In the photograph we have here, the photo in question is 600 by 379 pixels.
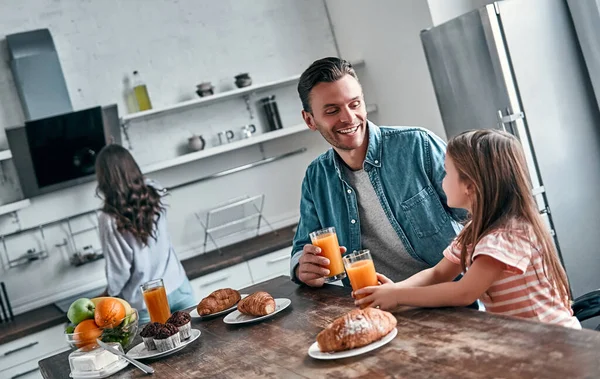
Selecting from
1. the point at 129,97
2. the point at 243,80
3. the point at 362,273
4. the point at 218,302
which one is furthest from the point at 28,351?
the point at 362,273

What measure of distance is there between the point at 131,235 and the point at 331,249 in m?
1.73

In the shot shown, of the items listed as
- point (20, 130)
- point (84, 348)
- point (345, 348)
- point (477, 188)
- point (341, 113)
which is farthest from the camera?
point (20, 130)

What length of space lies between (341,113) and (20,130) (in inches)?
106

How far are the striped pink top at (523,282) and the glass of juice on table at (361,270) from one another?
0.32 metres

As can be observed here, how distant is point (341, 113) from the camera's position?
244cm

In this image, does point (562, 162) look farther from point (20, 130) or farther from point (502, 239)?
point (20, 130)

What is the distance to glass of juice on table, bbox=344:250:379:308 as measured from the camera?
2096mm

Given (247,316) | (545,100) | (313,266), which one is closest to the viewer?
(247,316)

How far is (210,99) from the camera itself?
16.3ft

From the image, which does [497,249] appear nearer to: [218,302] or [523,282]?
[523,282]

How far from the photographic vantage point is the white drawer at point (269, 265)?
15.3 ft

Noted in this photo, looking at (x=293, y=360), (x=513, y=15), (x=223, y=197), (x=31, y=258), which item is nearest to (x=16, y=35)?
(x=31, y=258)

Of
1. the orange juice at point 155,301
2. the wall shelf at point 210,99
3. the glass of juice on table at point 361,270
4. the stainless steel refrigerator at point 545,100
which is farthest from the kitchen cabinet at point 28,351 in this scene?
the stainless steel refrigerator at point 545,100

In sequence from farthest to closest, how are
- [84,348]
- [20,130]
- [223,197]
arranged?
[223,197] < [20,130] < [84,348]
